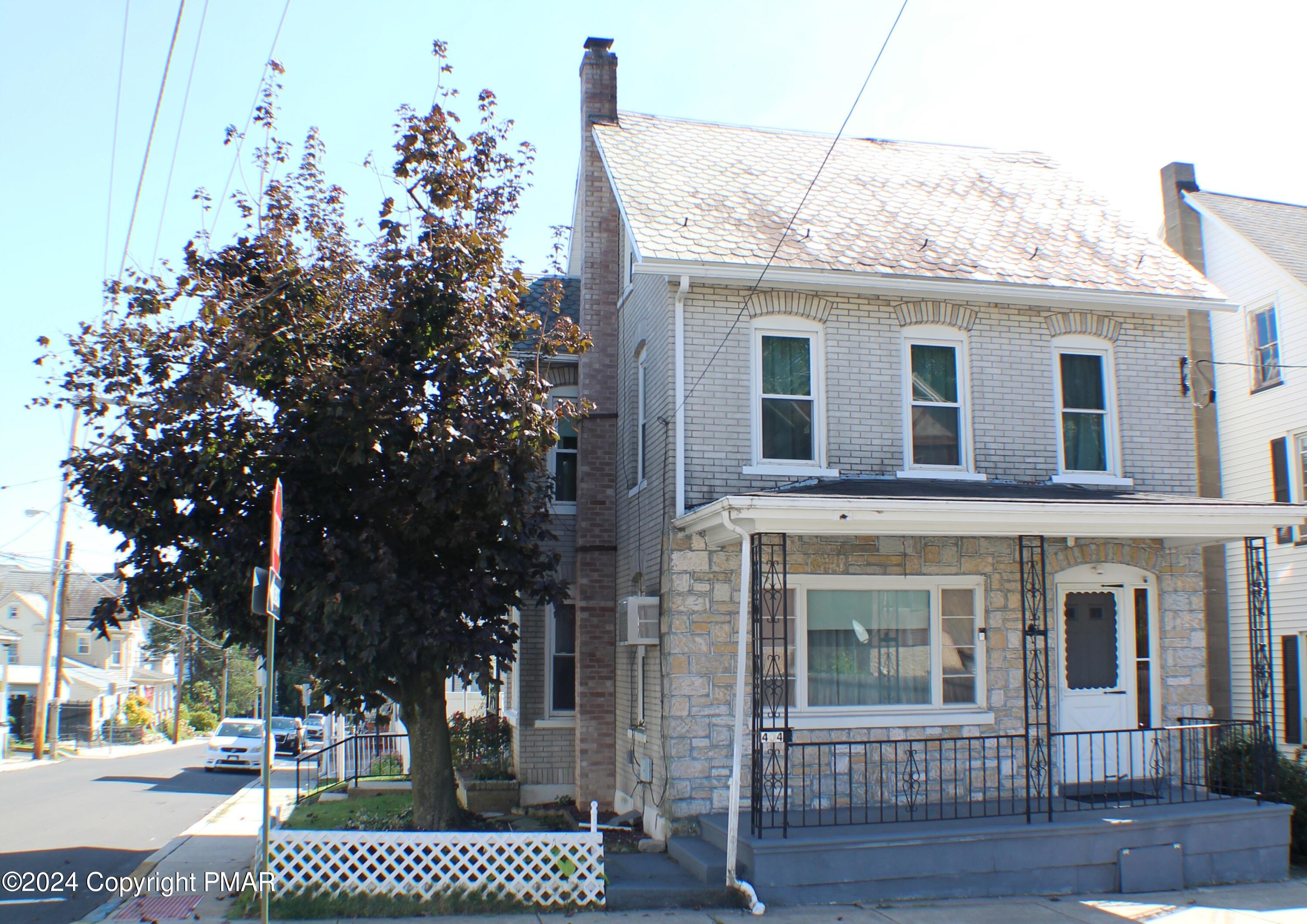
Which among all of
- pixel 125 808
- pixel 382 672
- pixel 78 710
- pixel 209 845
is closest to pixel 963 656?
pixel 382 672

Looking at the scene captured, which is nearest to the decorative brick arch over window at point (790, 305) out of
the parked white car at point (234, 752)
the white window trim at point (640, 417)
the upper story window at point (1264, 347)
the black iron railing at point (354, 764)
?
the white window trim at point (640, 417)

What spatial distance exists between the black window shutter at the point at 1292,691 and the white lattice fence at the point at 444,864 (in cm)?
1371

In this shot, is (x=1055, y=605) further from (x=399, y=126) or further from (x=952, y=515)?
(x=399, y=126)

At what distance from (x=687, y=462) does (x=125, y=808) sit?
13392 mm

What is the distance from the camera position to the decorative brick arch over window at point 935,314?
11922mm

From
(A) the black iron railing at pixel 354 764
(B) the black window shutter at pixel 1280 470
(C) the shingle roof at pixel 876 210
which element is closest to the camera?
(C) the shingle roof at pixel 876 210

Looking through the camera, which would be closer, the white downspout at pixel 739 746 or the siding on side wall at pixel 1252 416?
the white downspout at pixel 739 746

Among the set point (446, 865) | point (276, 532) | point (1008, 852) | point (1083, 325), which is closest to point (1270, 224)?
point (1083, 325)

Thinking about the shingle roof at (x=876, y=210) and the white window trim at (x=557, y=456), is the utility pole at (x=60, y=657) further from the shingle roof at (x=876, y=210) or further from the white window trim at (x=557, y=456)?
the shingle roof at (x=876, y=210)

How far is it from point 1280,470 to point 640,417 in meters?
12.2

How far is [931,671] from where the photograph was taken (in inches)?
439

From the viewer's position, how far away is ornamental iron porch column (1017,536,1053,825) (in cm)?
993

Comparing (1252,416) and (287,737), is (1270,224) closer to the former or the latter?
(1252,416)

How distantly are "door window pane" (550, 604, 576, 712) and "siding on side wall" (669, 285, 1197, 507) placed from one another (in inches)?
188
